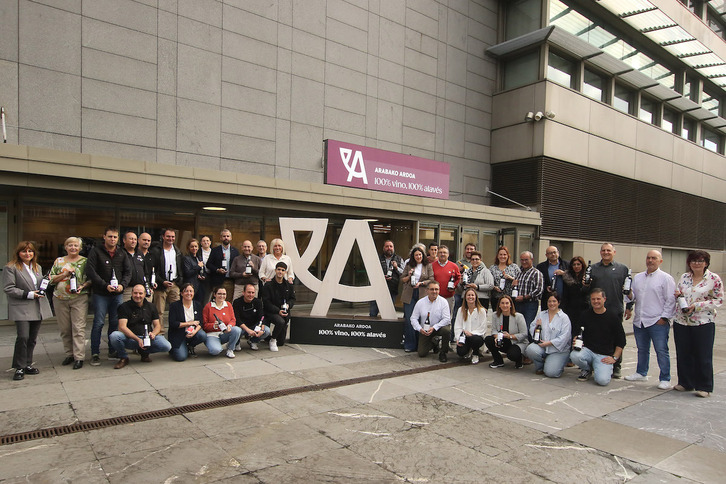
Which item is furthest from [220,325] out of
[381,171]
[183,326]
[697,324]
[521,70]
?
[521,70]

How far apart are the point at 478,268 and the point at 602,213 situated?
14933 mm

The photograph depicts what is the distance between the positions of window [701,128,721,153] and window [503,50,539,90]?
15602 mm

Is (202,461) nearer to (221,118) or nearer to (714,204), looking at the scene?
(221,118)

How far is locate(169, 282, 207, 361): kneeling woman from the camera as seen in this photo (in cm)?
705

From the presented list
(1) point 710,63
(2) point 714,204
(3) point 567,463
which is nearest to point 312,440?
(3) point 567,463

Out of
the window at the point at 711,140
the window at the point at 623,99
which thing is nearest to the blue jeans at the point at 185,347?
the window at the point at 623,99

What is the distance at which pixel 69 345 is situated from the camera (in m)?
6.68

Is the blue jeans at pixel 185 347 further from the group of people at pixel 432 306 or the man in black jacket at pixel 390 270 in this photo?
the man in black jacket at pixel 390 270

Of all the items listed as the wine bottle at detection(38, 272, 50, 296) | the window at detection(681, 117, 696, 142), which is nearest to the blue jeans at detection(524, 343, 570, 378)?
the wine bottle at detection(38, 272, 50, 296)

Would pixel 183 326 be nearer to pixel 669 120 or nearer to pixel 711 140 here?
pixel 669 120

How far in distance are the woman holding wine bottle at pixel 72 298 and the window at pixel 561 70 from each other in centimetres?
1753

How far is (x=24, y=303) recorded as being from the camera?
19.7 feet

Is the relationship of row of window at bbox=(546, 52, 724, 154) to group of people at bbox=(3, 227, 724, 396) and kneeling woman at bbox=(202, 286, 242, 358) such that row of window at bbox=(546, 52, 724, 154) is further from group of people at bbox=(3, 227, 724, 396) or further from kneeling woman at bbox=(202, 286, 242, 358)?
kneeling woman at bbox=(202, 286, 242, 358)

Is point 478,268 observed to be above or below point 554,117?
below
